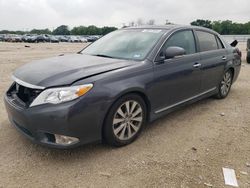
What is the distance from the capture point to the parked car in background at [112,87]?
287 cm

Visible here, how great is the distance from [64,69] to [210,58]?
2876 mm

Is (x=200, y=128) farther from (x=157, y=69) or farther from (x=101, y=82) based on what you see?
(x=101, y=82)

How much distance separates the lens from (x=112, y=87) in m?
3.11

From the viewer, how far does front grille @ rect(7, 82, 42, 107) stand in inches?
117

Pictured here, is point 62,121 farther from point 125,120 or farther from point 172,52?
point 172,52

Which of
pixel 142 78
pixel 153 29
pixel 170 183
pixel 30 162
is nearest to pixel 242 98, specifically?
pixel 153 29

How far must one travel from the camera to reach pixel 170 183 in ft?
8.92

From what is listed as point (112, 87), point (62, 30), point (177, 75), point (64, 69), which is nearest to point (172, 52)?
point (177, 75)

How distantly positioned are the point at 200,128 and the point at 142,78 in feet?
4.53

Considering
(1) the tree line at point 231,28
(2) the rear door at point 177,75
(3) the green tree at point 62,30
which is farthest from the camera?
(3) the green tree at point 62,30

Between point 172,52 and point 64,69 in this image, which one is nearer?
point 64,69

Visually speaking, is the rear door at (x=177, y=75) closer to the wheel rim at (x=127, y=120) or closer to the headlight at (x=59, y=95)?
the wheel rim at (x=127, y=120)

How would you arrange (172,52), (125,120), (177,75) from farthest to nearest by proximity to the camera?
(177,75)
(172,52)
(125,120)

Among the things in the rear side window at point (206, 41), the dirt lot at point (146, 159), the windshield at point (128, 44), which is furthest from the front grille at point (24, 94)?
the rear side window at point (206, 41)
